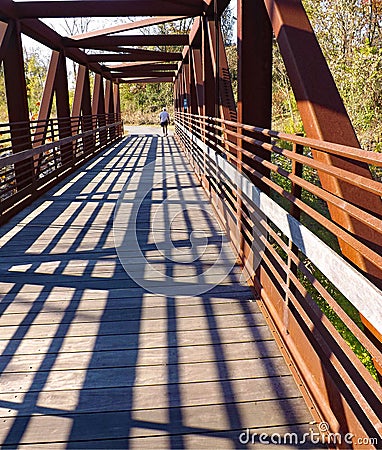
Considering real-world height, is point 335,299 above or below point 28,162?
below

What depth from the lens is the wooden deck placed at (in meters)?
1.93

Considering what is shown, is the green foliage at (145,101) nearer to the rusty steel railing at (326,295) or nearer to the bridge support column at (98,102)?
the bridge support column at (98,102)

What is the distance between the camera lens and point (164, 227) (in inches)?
196

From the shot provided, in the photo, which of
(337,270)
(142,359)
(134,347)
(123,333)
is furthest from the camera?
(123,333)

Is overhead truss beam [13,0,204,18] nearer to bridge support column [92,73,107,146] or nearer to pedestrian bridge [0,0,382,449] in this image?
pedestrian bridge [0,0,382,449]

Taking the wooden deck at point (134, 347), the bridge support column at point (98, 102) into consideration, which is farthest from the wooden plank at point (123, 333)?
the bridge support column at point (98, 102)

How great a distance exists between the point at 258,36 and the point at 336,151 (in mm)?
2283

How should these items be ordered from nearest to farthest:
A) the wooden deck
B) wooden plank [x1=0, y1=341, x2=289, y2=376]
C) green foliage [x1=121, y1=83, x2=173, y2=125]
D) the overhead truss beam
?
the wooden deck
wooden plank [x1=0, y1=341, x2=289, y2=376]
the overhead truss beam
green foliage [x1=121, y1=83, x2=173, y2=125]

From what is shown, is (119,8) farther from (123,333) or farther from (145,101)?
(145,101)

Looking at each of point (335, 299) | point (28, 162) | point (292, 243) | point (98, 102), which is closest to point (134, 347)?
point (292, 243)

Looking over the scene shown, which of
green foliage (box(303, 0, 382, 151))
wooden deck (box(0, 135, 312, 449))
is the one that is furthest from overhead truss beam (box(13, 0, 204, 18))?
green foliage (box(303, 0, 382, 151))

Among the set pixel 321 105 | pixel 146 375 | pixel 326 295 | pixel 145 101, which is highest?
pixel 145 101

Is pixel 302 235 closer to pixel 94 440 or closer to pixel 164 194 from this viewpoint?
pixel 94 440

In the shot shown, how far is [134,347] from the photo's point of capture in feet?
8.27
